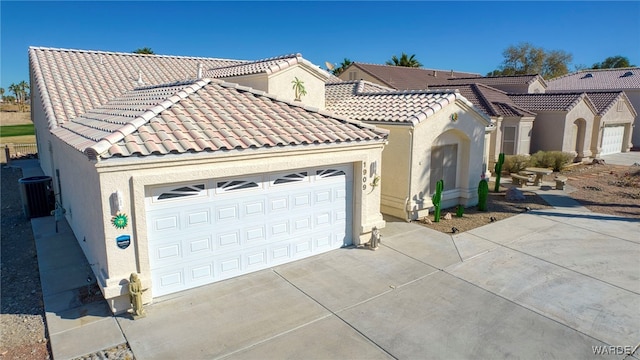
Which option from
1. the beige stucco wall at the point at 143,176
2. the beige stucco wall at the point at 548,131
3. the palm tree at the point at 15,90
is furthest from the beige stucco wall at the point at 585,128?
the palm tree at the point at 15,90

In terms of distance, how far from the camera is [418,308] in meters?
7.80

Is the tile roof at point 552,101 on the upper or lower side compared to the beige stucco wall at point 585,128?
upper

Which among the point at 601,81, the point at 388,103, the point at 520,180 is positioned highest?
the point at 601,81

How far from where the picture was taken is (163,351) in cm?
643

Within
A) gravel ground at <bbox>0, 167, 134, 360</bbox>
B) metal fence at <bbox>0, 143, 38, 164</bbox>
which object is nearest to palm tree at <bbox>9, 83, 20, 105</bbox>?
metal fence at <bbox>0, 143, 38, 164</bbox>

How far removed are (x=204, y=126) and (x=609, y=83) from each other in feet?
149

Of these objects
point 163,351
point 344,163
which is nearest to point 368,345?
point 163,351

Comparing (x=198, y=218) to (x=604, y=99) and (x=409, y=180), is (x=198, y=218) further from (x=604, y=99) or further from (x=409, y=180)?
(x=604, y=99)

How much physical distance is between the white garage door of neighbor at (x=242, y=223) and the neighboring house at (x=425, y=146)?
125 inches

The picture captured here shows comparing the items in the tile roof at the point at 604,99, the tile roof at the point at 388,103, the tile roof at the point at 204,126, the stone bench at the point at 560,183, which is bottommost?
the stone bench at the point at 560,183

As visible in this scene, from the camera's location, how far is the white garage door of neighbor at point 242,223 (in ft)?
26.4

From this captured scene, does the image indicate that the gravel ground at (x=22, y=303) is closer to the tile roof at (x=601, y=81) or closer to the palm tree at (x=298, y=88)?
the palm tree at (x=298, y=88)

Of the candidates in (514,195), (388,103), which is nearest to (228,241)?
(388,103)

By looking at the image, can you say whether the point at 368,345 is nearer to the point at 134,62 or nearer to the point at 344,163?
the point at 344,163
